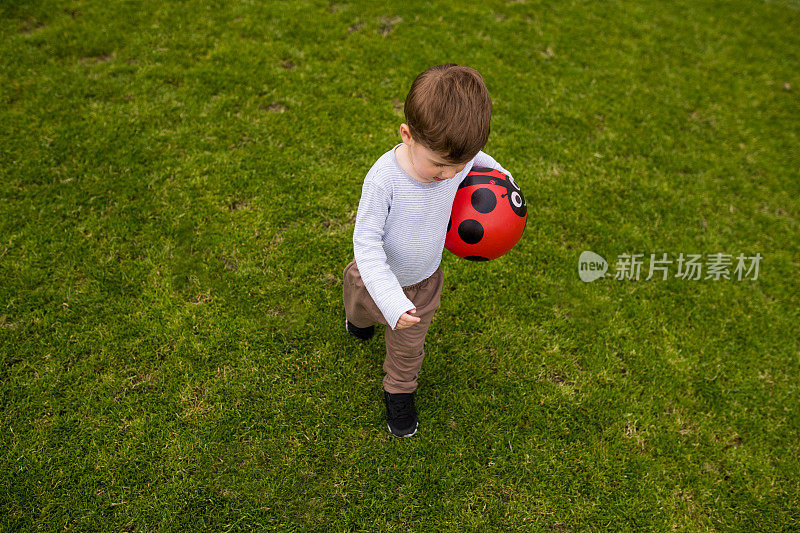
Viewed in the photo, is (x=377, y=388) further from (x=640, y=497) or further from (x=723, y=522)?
(x=723, y=522)

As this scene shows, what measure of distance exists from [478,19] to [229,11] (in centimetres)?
298

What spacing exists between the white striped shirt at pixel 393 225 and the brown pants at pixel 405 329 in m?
0.32

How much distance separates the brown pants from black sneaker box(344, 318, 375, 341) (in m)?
0.43

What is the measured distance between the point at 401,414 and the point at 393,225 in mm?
1336

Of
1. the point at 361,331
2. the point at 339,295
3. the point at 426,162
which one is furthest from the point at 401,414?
the point at 426,162

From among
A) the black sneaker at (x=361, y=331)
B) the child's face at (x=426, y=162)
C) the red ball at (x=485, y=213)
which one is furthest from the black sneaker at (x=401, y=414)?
the child's face at (x=426, y=162)

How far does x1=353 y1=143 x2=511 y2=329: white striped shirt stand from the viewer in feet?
7.46

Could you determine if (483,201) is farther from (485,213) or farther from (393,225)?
(393,225)

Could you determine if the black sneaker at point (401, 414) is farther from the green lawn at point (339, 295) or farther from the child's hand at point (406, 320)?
the child's hand at point (406, 320)

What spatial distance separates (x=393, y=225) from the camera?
2414mm

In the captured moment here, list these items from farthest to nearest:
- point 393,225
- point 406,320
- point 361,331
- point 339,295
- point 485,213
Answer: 1. point 339,295
2. point 361,331
3. point 485,213
4. point 393,225
5. point 406,320

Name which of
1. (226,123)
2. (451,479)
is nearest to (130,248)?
(226,123)

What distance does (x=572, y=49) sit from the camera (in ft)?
19.8

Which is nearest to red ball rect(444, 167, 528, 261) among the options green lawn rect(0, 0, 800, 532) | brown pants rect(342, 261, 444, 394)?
brown pants rect(342, 261, 444, 394)
